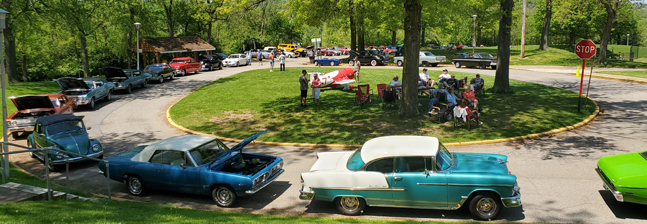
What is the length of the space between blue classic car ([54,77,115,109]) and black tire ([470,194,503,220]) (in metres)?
20.0

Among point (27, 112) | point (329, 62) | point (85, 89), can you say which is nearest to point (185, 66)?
point (329, 62)

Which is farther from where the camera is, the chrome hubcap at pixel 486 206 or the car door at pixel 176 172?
the car door at pixel 176 172

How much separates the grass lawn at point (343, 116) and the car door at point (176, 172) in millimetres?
5181

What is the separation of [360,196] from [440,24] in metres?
54.5

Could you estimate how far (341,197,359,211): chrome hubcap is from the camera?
841 cm

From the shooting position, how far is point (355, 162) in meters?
8.60

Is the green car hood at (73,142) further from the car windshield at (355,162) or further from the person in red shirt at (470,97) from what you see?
the person in red shirt at (470,97)

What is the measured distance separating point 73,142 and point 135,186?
3.77 meters

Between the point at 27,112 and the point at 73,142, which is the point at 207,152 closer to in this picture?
the point at 73,142

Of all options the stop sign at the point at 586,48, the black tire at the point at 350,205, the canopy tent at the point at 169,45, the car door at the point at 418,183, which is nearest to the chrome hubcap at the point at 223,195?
the black tire at the point at 350,205

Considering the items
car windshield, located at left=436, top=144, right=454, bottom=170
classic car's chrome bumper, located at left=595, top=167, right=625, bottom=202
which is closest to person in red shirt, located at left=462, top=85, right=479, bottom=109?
classic car's chrome bumper, located at left=595, top=167, right=625, bottom=202

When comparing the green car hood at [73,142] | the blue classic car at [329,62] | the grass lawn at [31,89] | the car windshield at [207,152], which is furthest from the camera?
the blue classic car at [329,62]

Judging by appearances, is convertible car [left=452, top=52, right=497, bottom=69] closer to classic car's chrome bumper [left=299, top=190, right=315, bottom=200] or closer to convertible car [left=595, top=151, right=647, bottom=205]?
convertible car [left=595, top=151, right=647, bottom=205]

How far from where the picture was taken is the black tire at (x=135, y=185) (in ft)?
32.4
